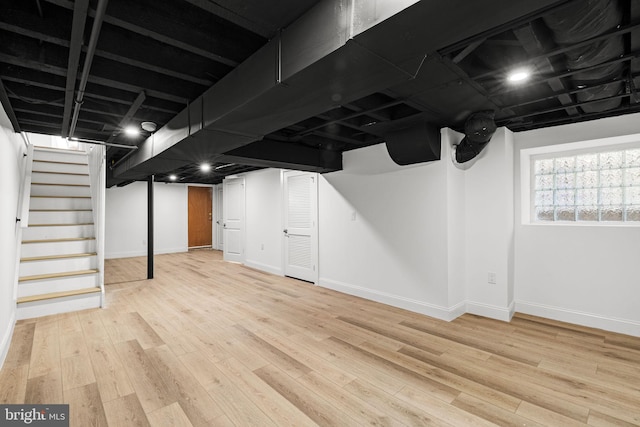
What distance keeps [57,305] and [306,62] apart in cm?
433

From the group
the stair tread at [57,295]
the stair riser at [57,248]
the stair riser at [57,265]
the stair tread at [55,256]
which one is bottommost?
the stair tread at [57,295]

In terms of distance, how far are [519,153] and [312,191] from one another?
3.06 m

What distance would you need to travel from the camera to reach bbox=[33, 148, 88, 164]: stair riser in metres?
5.09

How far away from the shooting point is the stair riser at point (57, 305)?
3.48 meters

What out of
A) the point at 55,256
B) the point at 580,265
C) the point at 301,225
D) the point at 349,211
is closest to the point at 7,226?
the point at 55,256

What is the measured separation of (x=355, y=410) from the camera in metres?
1.89

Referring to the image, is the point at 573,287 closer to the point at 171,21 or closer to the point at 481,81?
the point at 481,81

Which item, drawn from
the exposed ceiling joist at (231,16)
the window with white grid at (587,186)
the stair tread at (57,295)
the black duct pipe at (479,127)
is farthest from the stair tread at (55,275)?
the window with white grid at (587,186)

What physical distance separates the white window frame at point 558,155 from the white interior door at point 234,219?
5607 mm

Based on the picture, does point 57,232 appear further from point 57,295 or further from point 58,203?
point 57,295

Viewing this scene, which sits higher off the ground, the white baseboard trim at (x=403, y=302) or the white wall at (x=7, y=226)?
the white wall at (x=7, y=226)

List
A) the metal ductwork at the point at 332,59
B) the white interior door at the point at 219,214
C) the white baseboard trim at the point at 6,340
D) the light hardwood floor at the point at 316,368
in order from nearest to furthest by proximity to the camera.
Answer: the metal ductwork at the point at 332,59 → the light hardwood floor at the point at 316,368 → the white baseboard trim at the point at 6,340 → the white interior door at the point at 219,214

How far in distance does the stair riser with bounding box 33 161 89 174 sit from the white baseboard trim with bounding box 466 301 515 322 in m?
6.53

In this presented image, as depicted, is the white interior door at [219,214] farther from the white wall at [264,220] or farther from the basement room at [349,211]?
the basement room at [349,211]
